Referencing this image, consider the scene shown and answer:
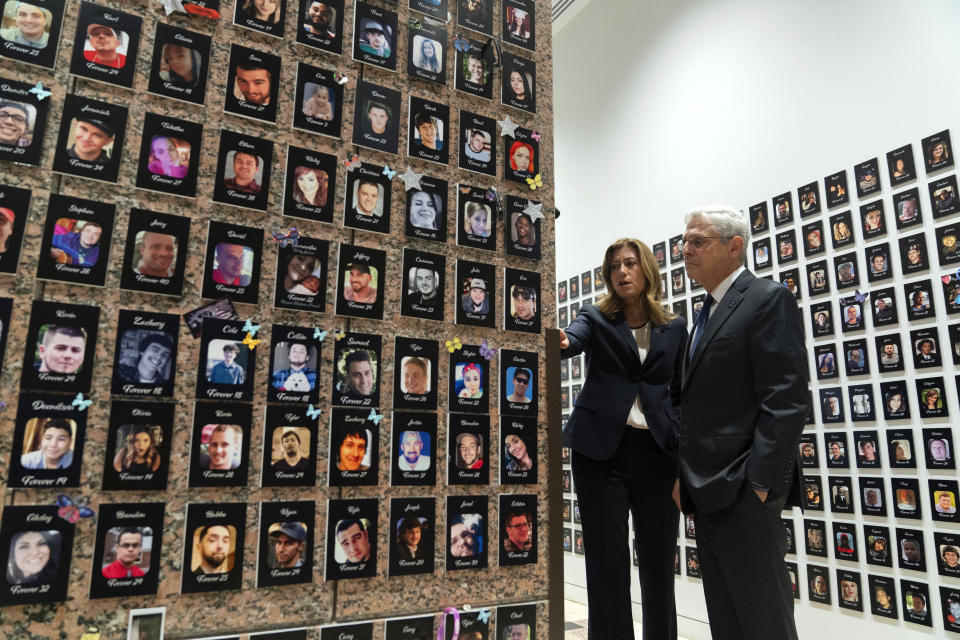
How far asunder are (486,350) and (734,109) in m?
3.16

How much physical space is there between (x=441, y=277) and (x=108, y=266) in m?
0.78

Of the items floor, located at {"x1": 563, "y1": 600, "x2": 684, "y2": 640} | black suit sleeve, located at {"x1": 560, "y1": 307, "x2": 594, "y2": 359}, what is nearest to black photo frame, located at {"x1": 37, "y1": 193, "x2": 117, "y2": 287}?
black suit sleeve, located at {"x1": 560, "y1": 307, "x2": 594, "y2": 359}

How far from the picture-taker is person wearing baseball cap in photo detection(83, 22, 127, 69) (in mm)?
1357

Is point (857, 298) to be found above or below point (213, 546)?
above

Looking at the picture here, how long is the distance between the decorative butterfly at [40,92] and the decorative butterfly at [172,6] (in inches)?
13.1

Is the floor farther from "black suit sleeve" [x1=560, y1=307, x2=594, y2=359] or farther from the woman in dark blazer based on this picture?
"black suit sleeve" [x1=560, y1=307, x2=594, y2=359]

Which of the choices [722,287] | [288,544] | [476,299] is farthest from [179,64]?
[722,287]

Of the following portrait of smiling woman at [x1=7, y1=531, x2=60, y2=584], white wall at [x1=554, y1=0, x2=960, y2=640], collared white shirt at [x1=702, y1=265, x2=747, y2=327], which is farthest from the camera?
white wall at [x1=554, y1=0, x2=960, y2=640]

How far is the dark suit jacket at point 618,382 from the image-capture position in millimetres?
2125

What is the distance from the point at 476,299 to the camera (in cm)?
172

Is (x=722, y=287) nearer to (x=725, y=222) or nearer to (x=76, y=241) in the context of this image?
(x=725, y=222)

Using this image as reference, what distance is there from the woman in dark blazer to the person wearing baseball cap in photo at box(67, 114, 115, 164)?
4.59ft

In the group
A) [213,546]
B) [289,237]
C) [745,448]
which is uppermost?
[289,237]

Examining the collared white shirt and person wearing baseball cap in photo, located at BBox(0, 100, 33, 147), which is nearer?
Answer: person wearing baseball cap in photo, located at BBox(0, 100, 33, 147)
